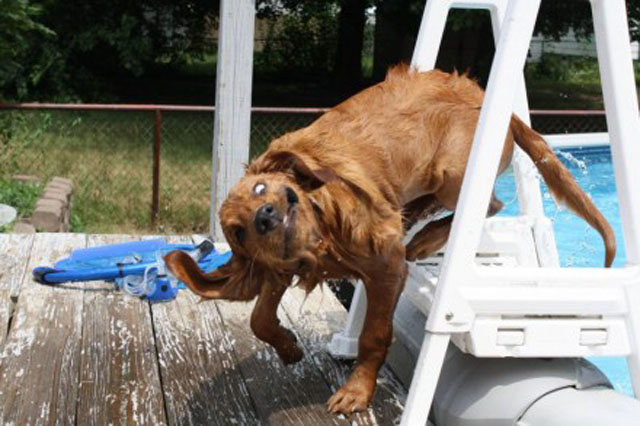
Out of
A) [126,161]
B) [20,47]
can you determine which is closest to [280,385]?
[20,47]

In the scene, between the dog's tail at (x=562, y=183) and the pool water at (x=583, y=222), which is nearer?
the dog's tail at (x=562, y=183)

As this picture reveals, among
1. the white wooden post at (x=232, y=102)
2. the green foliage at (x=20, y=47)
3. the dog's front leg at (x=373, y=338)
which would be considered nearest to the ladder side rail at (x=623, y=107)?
the dog's front leg at (x=373, y=338)

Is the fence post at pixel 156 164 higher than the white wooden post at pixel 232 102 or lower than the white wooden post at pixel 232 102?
lower

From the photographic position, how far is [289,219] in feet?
9.05

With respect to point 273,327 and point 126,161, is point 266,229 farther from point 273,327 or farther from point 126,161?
point 126,161

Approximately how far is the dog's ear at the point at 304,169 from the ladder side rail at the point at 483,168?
1.42ft

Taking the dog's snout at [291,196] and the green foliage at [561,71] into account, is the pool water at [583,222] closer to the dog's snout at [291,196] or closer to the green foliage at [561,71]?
the dog's snout at [291,196]

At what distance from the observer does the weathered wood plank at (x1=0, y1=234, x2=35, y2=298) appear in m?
4.52

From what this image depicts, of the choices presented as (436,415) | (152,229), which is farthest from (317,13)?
(436,415)

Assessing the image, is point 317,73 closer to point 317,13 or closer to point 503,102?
point 317,13

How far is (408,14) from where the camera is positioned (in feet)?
42.2

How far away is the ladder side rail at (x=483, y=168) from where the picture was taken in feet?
9.32

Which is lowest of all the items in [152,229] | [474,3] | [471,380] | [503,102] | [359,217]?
[152,229]

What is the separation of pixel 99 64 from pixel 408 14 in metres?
4.96
